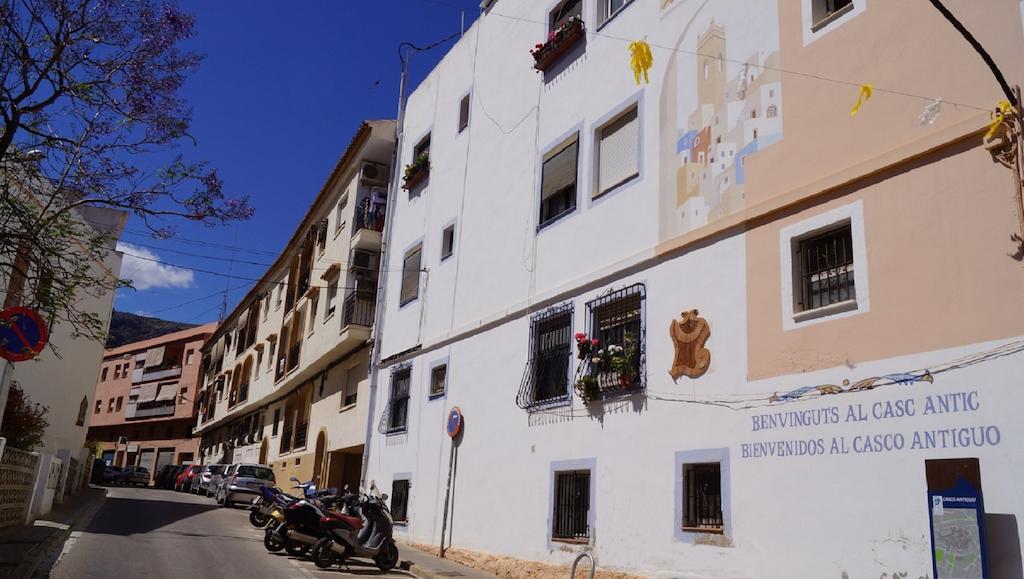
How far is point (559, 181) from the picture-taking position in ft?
45.1

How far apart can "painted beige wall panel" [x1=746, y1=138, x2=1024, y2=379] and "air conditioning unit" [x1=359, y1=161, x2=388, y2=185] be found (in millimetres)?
17902

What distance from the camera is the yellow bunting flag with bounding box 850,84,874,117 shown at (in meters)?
8.44

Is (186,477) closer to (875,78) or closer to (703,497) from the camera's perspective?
(703,497)

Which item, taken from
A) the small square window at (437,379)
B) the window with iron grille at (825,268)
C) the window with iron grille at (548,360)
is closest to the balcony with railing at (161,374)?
the small square window at (437,379)

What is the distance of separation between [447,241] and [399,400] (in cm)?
377

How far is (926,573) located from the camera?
679cm

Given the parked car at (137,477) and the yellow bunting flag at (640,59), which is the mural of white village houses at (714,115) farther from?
the parked car at (137,477)

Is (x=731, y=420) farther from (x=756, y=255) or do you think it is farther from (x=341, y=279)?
(x=341, y=279)

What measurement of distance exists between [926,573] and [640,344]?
4660 mm

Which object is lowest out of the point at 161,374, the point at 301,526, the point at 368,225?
→ the point at 301,526

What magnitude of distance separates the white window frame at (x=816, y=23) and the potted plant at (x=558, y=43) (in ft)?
17.0

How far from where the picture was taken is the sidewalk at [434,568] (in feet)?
39.3

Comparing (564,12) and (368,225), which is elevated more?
(564,12)

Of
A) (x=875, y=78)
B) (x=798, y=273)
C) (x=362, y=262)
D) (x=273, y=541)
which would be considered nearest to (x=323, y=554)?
(x=273, y=541)
